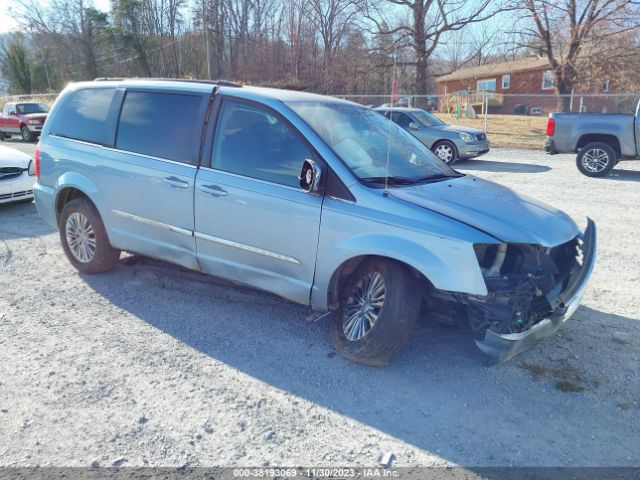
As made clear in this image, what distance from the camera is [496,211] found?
3.58 metres

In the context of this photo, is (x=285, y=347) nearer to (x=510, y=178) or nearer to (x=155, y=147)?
(x=155, y=147)

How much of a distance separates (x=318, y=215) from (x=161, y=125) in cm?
187

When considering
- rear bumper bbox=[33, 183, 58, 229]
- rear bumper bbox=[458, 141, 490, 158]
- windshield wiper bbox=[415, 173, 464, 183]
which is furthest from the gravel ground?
rear bumper bbox=[458, 141, 490, 158]

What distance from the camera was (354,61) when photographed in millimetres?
32688

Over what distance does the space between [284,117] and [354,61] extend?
30.6m

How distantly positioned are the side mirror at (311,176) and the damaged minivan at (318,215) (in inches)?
0.5

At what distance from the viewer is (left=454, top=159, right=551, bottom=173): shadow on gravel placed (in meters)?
13.3

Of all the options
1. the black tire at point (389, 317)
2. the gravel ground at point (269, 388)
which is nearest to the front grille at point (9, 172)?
the gravel ground at point (269, 388)

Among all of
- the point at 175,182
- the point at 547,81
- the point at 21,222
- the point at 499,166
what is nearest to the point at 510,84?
the point at 547,81

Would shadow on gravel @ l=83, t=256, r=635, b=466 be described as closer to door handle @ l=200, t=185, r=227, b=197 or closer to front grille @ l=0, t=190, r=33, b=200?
door handle @ l=200, t=185, r=227, b=197

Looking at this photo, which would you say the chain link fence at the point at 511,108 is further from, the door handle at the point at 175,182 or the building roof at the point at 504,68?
the door handle at the point at 175,182

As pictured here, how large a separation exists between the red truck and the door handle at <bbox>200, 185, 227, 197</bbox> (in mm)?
20891

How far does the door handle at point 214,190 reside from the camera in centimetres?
412

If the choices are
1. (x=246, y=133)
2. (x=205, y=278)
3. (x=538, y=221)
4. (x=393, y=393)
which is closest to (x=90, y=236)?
(x=205, y=278)
